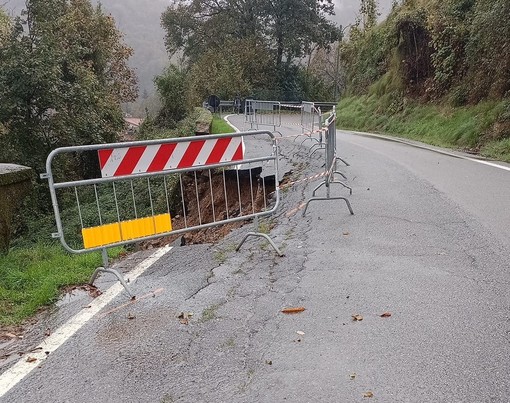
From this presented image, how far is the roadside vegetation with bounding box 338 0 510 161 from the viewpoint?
14227 mm

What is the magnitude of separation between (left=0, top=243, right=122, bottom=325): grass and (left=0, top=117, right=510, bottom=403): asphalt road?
390mm

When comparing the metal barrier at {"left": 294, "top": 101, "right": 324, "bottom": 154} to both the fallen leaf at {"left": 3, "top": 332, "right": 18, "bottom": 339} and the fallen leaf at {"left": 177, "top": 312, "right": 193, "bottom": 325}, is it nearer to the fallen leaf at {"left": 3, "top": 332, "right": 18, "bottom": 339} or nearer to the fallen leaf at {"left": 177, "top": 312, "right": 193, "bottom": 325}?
the fallen leaf at {"left": 177, "top": 312, "right": 193, "bottom": 325}

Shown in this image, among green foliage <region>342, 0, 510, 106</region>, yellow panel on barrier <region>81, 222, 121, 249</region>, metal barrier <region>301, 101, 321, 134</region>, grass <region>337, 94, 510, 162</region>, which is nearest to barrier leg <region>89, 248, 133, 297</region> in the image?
yellow panel on barrier <region>81, 222, 121, 249</region>

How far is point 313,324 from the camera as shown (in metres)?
3.76

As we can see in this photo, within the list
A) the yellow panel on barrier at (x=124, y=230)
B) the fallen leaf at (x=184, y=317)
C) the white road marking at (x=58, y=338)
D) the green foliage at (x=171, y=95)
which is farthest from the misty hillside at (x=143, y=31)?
the fallen leaf at (x=184, y=317)

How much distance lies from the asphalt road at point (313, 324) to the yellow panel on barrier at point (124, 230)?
1.49 feet

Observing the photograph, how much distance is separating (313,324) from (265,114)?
19915 mm

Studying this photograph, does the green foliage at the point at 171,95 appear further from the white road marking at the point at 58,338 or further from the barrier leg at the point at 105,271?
the white road marking at the point at 58,338

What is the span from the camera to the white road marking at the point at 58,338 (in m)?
3.23

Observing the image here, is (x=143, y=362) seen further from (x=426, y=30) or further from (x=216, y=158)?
(x=426, y=30)

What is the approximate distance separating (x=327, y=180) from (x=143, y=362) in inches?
187

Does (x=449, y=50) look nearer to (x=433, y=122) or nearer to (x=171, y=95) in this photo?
(x=433, y=122)

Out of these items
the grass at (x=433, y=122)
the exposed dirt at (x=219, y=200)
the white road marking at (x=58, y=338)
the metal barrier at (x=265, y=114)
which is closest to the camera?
the white road marking at (x=58, y=338)

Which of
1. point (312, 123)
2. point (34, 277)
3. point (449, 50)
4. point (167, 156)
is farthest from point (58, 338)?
point (449, 50)
